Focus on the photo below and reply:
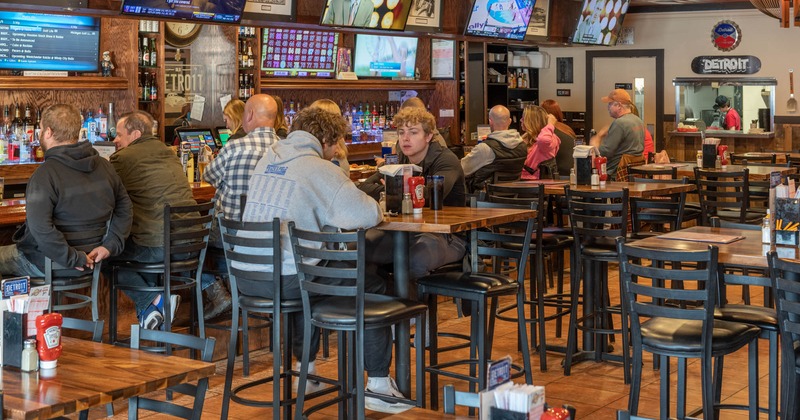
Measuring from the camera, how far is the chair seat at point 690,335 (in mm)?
4223

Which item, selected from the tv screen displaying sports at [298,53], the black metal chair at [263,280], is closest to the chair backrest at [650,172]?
the tv screen displaying sports at [298,53]

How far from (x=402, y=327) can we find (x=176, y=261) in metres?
1.47

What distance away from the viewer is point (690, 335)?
427 centimetres

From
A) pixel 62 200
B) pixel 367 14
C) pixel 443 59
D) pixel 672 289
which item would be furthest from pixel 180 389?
pixel 443 59

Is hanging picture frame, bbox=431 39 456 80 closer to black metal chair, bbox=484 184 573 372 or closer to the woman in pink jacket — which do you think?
the woman in pink jacket

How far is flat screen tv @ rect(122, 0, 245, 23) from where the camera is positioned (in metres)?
6.54

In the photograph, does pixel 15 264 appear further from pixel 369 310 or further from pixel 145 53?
pixel 145 53

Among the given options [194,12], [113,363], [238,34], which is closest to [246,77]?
[238,34]

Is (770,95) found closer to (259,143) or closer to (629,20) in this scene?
(629,20)

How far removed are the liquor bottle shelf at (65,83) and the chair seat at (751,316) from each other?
17.7 ft

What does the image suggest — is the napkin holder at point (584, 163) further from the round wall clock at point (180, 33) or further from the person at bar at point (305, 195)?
the round wall clock at point (180, 33)

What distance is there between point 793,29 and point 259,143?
10.0 meters

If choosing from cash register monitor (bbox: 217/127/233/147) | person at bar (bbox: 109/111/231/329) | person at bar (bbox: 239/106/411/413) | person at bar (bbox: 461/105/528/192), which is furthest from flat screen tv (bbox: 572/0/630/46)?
person at bar (bbox: 239/106/411/413)

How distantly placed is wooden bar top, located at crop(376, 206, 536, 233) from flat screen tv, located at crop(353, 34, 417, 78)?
19.3 ft
